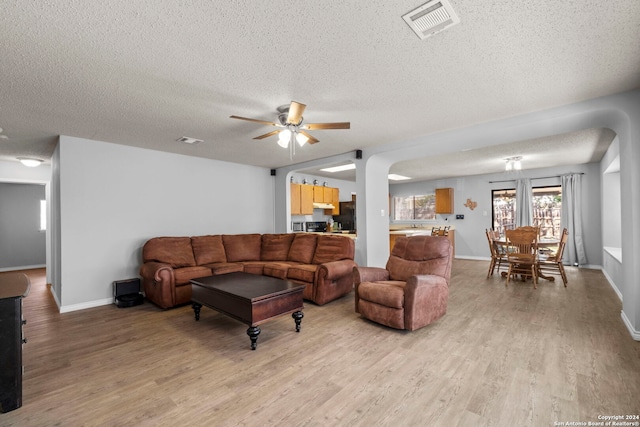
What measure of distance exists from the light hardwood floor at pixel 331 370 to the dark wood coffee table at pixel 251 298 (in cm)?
26

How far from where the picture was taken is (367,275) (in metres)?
3.63

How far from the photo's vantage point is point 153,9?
169 cm

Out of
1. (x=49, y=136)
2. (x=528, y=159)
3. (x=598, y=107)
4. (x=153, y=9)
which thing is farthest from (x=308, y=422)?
(x=528, y=159)

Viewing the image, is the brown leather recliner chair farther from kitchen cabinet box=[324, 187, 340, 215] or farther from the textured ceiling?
kitchen cabinet box=[324, 187, 340, 215]

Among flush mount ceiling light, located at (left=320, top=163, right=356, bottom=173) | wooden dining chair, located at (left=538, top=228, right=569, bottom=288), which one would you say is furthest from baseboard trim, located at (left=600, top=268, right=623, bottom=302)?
flush mount ceiling light, located at (left=320, top=163, right=356, bottom=173)

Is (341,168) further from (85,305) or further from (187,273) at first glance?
(85,305)

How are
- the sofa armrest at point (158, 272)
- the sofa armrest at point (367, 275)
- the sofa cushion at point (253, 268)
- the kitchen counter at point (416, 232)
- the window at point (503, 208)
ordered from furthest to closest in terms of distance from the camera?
1. the window at point (503, 208)
2. the kitchen counter at point (416, 232)
3. the sofa cushion at point (253, 268)
4. the sofa armrest at point (158, 272)
5. the sofa armrest at point (367, 275)

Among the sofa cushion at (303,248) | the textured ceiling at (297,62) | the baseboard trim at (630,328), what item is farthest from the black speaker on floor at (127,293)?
the baseboard trim at (630,328)

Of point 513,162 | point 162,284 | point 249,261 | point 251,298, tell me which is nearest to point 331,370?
point 251,298

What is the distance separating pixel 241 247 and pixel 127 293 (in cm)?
183

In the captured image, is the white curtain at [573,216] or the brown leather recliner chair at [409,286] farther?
the white curtain at [573,216]

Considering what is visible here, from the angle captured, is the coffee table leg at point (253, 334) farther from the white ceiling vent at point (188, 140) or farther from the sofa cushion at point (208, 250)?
the white ceiling vent at point (188, 140)

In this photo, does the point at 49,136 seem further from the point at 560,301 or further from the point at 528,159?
the point at 528,159

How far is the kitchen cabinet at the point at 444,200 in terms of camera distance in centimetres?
865
